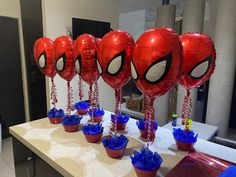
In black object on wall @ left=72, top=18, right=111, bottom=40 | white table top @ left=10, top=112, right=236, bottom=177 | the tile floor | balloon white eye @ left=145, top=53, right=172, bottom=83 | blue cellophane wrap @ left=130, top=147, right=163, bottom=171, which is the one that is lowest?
the tile floor

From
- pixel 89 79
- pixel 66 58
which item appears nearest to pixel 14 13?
pixel 66 58

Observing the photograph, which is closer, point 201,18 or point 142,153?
point 142,153

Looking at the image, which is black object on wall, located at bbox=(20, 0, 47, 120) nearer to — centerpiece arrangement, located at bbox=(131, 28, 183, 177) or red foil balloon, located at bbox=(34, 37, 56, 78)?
red foil balloon, located at bbox=(34, 37, 56, 78)

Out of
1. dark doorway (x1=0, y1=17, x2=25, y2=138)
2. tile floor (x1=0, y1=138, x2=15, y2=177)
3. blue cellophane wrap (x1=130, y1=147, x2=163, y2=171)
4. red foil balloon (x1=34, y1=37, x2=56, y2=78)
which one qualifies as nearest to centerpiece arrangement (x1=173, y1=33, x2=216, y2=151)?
blue cellophane wrap (x1=130, y1=147, x2=163, y2=171)

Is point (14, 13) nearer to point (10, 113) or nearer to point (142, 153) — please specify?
point (10, 113)

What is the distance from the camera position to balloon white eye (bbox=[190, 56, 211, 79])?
0.90m

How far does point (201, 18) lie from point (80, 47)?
2.63m

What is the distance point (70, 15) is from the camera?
2643mm

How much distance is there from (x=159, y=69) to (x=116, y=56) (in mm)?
247

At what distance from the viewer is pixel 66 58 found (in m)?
1.17

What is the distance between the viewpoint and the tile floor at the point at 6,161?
221cm

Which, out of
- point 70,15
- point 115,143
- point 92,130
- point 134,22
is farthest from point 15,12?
point 134,22

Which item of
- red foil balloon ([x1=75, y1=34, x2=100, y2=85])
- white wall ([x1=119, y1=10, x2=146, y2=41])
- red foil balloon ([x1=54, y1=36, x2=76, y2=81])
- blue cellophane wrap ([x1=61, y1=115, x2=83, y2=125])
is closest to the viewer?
red foil balloon ([x1=75, y1=34, x2=100, y2=85])

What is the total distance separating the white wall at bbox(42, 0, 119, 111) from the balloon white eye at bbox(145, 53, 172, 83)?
6.91 ft
